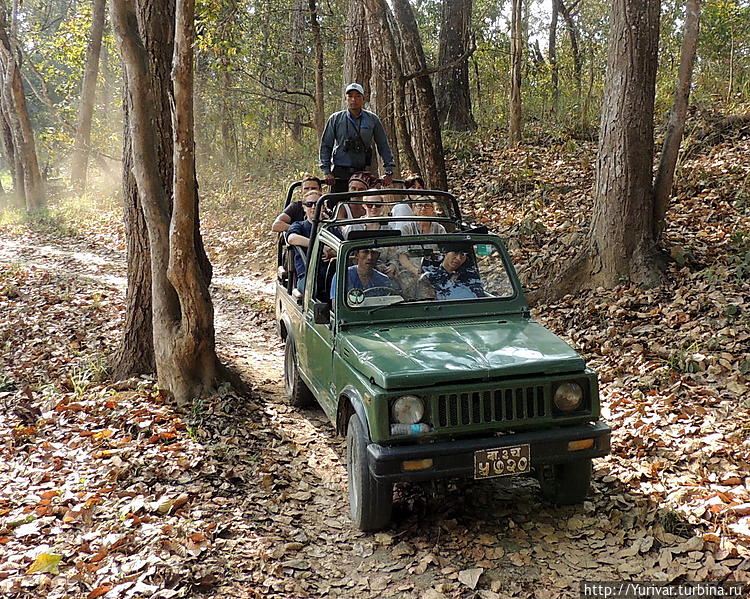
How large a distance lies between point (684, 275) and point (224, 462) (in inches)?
220

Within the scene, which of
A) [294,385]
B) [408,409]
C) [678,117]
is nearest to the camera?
[408,409]

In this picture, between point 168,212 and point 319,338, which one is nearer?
point 319,338

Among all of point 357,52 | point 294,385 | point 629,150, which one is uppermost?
point 357,52

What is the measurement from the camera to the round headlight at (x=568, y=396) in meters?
4.52

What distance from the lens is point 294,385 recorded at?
23.2 ft

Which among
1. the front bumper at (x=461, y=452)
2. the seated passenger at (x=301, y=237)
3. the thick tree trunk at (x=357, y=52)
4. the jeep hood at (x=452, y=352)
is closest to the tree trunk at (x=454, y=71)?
the thick tree trunk at (x=357, y=52)

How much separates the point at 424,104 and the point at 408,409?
25.6ft

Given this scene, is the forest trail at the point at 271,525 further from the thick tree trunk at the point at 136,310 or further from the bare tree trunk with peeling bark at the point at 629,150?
the bare tree trunk with peeling bark at the point at 629,150

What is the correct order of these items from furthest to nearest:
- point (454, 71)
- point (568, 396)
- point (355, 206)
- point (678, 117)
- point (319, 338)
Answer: point (454, 71) → point (678, 117) → point (355, 206) → point (319, 338) → point (568, 396)

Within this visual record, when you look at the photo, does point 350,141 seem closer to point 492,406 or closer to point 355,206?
point 355,206

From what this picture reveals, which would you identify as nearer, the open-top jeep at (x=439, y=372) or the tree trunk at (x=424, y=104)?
the open-top jeep at (x=439, y=372)

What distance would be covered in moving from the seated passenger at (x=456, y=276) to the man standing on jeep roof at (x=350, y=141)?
3766 millimetres

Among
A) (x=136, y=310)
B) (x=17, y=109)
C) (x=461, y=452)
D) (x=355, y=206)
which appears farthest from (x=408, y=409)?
(x=17, y=109)

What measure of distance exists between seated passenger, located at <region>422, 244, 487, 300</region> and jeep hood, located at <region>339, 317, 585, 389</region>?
0.31 m
